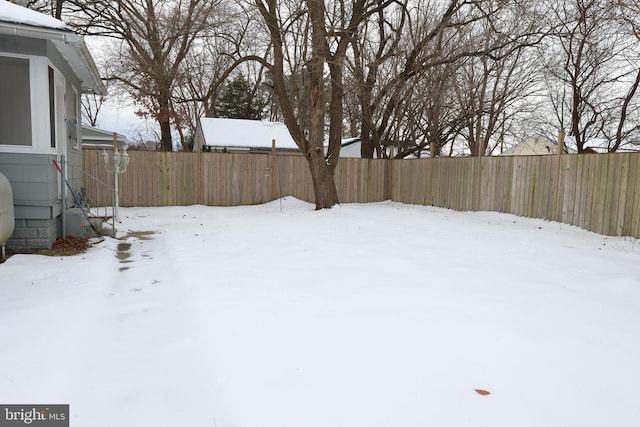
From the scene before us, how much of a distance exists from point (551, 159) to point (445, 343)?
23.2 feet

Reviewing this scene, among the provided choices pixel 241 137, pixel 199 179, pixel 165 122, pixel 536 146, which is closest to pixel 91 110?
pixel 165 122

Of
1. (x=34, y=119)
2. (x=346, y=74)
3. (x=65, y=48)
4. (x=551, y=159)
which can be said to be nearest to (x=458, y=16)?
(x=346, y=74)

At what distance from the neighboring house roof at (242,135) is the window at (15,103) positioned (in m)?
11.0

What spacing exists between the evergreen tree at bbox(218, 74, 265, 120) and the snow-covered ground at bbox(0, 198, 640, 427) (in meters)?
20.3

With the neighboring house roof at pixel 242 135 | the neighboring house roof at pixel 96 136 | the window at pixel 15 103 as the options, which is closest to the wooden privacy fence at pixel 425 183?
the window at pixel 15 103

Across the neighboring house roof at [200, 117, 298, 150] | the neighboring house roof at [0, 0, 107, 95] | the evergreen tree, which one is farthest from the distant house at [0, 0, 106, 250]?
the evergreen tree

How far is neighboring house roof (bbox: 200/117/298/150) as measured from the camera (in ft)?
55.6

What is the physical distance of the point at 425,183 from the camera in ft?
40.0

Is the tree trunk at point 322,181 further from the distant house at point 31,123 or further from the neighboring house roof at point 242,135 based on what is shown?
the neighboring house roof at point 242,135

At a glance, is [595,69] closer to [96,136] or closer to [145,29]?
[145,29]

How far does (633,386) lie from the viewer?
2289 millimetres

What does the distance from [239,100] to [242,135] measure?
A: 790cm

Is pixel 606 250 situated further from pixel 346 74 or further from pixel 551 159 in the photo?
pixel 346 74

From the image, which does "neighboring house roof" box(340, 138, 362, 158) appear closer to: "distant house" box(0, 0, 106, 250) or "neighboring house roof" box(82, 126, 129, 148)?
"neighboring house roof" box(82, 126, 129, 148)
